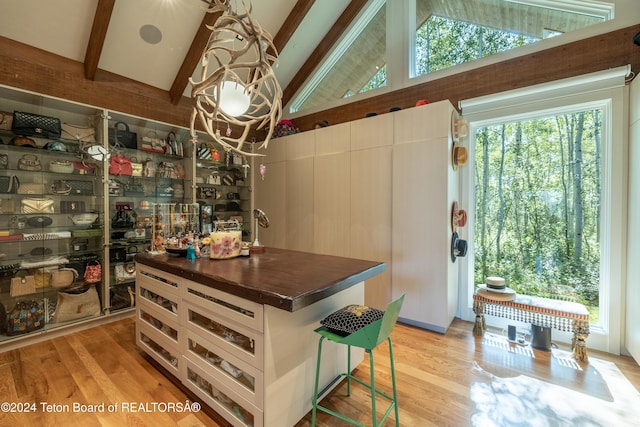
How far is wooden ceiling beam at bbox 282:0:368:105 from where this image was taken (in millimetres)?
3845

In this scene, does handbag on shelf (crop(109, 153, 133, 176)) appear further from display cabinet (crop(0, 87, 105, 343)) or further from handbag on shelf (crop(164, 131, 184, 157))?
handbag on shelf (crop(164, 131, 184, 157))

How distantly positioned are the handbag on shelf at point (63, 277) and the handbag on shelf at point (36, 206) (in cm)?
61

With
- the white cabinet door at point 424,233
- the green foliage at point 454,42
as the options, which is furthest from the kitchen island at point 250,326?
the green foliage at point 454,42

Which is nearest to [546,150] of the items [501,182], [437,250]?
[501,182]

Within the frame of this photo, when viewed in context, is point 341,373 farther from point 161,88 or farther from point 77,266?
point 161,88

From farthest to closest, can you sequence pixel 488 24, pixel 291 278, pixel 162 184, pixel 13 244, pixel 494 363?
pixel 162 184
pixel 488 24
pixel 13 244
pixel 494 363
pixel 291 278

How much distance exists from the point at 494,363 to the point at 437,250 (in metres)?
1.01

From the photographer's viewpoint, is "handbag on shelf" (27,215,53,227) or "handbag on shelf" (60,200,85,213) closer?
"handbag on shelf" (27,215,53,227)

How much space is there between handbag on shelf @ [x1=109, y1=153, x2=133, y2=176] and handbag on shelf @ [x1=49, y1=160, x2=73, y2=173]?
34 cm

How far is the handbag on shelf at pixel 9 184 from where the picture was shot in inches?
99.1

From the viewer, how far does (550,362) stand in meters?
2.24

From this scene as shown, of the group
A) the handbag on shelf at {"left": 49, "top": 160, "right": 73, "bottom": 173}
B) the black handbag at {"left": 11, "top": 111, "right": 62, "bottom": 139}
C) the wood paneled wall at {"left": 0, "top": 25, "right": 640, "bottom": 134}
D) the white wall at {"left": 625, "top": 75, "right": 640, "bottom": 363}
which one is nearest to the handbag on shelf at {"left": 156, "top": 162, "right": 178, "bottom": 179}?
the wood paneled wall at {"left": 0, "top": 25, "right": 640, "bottom": 134}

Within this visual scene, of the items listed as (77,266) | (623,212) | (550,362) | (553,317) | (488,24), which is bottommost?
(550,362)

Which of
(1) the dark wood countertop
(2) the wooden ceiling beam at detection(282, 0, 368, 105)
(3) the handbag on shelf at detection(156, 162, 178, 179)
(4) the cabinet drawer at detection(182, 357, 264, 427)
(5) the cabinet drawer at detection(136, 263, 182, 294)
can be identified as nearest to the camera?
(1) the dark wood countertop
